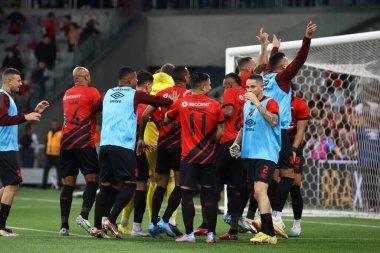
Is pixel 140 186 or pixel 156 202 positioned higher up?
pixel 140 186

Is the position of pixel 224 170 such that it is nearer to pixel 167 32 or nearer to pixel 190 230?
pixel 190 230

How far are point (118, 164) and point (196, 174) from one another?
1.00 metres

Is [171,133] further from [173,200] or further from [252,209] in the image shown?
[252,209]

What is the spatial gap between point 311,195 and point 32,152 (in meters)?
11.9

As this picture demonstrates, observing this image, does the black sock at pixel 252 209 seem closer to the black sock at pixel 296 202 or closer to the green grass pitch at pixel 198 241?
the green grass pitch at pixel 198 241

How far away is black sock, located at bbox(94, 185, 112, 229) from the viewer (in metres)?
13.2

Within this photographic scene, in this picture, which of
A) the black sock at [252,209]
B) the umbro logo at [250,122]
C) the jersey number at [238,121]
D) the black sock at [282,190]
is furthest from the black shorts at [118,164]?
the black sock at [252,209]

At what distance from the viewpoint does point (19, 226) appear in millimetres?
15734

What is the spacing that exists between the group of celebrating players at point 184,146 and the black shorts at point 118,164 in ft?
0.04

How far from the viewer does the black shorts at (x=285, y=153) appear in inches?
546

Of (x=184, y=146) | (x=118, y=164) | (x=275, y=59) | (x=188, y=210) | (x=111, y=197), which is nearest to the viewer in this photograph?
(x=188, y=210)

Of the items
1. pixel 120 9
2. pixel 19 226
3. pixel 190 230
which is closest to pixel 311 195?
pixel 19 226

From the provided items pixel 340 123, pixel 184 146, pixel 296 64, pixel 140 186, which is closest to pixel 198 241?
pixel 184 146

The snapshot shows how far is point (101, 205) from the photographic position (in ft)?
43.5
